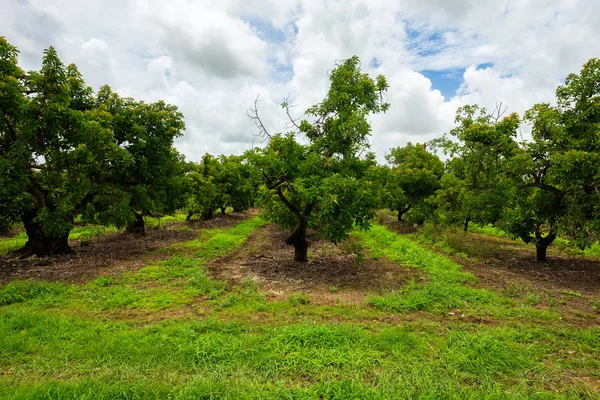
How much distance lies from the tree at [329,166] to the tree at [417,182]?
13247mm

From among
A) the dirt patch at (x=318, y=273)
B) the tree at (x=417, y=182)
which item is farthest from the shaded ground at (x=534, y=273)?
the tree at (x=417, y=182)

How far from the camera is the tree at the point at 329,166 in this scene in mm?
9844

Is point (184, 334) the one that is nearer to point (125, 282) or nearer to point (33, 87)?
point (125, 282)

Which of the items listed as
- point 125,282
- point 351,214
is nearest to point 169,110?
point 125,282

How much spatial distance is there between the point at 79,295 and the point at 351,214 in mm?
8458

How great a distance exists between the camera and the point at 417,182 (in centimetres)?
2630

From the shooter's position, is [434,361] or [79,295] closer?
[434,361]

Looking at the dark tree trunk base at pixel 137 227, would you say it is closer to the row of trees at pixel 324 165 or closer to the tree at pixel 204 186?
the tree at pixel 204 186

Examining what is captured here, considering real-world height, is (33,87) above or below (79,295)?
above

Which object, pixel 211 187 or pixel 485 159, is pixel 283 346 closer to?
pixel 485 159

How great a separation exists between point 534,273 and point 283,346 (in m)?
11.8

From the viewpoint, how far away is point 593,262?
13938mm

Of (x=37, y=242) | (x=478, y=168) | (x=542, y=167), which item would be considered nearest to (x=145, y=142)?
(x=37, y=242)

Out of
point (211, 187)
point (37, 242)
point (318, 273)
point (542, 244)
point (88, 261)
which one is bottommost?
point (88, 261)
